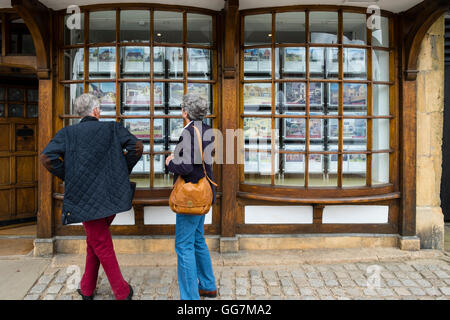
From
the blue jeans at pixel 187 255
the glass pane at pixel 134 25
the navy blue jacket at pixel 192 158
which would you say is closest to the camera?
the navy blue jacket at pixel 192 158

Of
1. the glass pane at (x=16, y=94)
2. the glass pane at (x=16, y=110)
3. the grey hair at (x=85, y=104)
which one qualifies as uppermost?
the glass pane at (x=16, y=94)

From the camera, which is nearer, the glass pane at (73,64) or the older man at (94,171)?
the older man at (94,171)

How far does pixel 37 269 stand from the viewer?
11.3 feet

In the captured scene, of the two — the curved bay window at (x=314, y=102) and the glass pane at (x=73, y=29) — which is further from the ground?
the glass pane at (x=73, y=29)

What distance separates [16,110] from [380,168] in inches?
204

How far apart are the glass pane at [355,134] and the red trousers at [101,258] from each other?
114 inches

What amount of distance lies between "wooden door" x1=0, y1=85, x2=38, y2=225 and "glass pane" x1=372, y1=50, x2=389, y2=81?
4.82 m

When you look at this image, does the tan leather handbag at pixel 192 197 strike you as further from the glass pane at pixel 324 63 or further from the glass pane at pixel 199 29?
the glass pane at pixel 324 63

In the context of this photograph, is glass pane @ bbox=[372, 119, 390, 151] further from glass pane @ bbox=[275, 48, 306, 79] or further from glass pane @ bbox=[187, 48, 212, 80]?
glass pane @ bbox=[187, 48, 212, 80]

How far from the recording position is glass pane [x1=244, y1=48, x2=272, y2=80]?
154 inches

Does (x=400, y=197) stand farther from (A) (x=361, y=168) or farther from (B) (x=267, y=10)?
(B) (x=267, y=10)

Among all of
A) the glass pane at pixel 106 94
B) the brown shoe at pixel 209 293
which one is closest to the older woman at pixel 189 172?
the brown shoe at pixel 209 293

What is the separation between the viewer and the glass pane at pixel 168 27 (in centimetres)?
381

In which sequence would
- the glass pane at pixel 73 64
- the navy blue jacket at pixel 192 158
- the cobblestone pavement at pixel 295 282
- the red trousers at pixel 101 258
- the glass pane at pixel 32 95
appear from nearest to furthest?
the navy blue jacket at pixel 192 158 → the red trousers at pixel 101 258 → the cobblestone pavement at pixel 295 282 → the glass pane at pixel 73 64 → the glass pane at pixel 32 95
